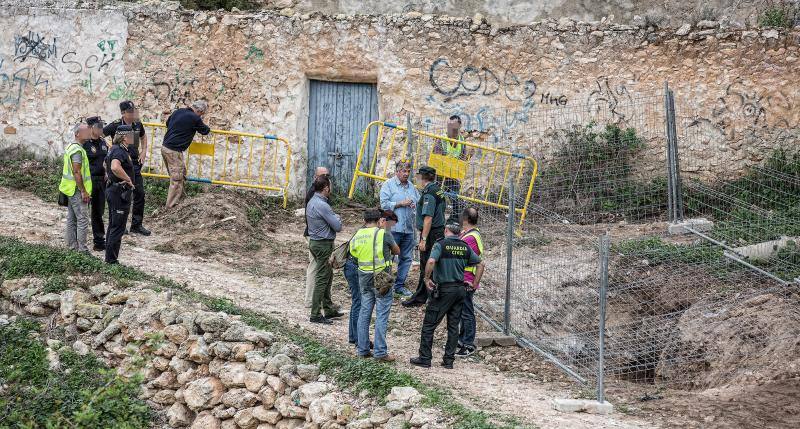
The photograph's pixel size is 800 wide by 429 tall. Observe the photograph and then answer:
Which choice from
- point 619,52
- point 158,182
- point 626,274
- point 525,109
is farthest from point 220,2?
point 626,274

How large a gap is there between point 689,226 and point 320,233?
571cm

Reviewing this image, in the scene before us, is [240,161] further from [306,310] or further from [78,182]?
[306,310]

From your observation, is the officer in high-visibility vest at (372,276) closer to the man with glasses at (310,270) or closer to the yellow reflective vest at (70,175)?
the man with glasses at (310,270)

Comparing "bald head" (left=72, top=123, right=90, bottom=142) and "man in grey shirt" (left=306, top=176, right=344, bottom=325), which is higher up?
"bald head" (left=72, top=123, right=90, bottom=142)

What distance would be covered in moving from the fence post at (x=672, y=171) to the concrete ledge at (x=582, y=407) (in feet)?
18.6

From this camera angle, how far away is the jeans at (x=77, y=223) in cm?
1244

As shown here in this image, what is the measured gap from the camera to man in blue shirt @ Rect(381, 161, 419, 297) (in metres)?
12.2

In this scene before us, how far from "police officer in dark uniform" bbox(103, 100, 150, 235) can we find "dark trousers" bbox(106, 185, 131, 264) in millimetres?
1544

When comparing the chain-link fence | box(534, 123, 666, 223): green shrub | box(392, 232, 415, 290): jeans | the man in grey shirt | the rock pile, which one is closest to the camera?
the rock pile

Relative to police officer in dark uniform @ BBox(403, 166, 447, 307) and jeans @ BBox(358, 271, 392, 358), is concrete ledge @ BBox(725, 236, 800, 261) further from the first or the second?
jeans @ BBox(358, 271, 392, 358)

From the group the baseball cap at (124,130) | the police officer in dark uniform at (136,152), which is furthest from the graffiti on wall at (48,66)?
the baseball cap at (124,130)

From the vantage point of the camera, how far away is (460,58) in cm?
1659

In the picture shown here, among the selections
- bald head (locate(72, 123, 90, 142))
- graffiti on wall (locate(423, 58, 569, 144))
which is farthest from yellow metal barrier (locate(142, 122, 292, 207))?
bald head (locate(72, 123, 90, 142))

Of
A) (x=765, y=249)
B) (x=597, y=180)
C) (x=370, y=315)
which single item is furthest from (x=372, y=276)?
(x=597, y=180)
